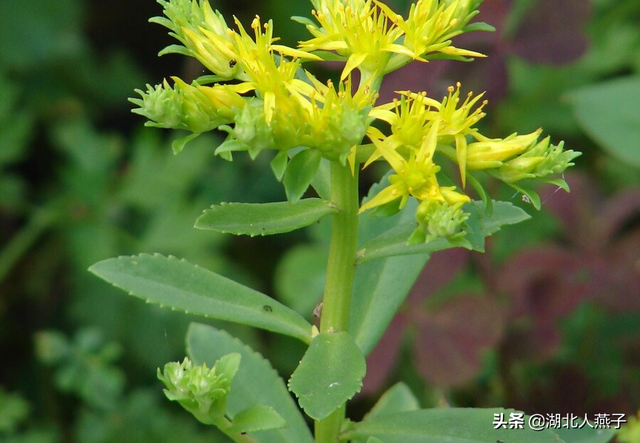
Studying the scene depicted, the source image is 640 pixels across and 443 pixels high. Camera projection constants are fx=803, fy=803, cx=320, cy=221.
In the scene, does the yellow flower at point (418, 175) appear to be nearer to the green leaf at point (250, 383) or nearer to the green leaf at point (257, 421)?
the green leaf at point (257, 421)

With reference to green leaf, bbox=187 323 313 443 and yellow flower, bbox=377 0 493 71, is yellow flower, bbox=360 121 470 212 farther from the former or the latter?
green leaf, bbox=187 323 313 443

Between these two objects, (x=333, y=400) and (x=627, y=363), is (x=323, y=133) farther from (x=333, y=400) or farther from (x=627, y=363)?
(x=627, y=363)

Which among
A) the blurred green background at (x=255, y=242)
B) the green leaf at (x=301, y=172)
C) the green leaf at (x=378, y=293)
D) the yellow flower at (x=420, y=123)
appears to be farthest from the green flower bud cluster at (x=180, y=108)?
the blurred green background at (x=255, y=242)

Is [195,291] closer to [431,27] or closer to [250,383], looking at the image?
[250,383]

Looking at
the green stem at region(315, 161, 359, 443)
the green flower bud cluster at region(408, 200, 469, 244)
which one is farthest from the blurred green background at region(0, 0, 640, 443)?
the green flower bud cluster at region(408, 200, 469, 244)

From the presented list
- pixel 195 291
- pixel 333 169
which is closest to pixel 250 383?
pixel 195 291

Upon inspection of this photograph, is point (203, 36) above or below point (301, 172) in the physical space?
above
